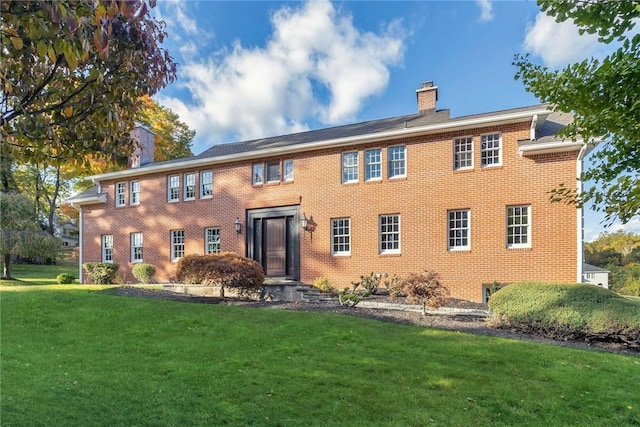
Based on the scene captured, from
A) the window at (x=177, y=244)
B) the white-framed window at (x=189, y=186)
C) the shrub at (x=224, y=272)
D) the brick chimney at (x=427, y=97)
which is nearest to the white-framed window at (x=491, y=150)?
the brick chimney at (x=427, y=97)

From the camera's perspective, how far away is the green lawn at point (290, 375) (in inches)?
156

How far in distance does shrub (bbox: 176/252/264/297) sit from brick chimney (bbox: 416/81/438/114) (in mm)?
10238

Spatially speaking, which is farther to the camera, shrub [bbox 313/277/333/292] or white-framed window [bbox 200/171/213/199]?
white-framed window [bbox 200/171/213/199]

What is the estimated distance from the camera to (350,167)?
15.3 m

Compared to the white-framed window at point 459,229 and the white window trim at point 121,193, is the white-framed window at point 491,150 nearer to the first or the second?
the white-framed window at point 459,229

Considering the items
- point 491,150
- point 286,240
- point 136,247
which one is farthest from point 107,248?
point 491,150

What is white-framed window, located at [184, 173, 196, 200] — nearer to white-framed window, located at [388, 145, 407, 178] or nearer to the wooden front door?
the wooden front door

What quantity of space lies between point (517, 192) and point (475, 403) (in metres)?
9.97

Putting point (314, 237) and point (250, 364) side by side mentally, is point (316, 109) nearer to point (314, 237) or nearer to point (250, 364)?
point (314, 237)

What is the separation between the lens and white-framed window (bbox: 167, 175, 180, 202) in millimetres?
18922

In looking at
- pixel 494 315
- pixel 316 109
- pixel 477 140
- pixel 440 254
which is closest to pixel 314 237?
pixel 440 254

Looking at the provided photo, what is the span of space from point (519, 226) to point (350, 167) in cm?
628

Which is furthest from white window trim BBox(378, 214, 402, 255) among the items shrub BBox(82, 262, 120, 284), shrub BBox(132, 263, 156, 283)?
shrub BBox(82, 262, 120, 284)

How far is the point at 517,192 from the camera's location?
12.8 metres
